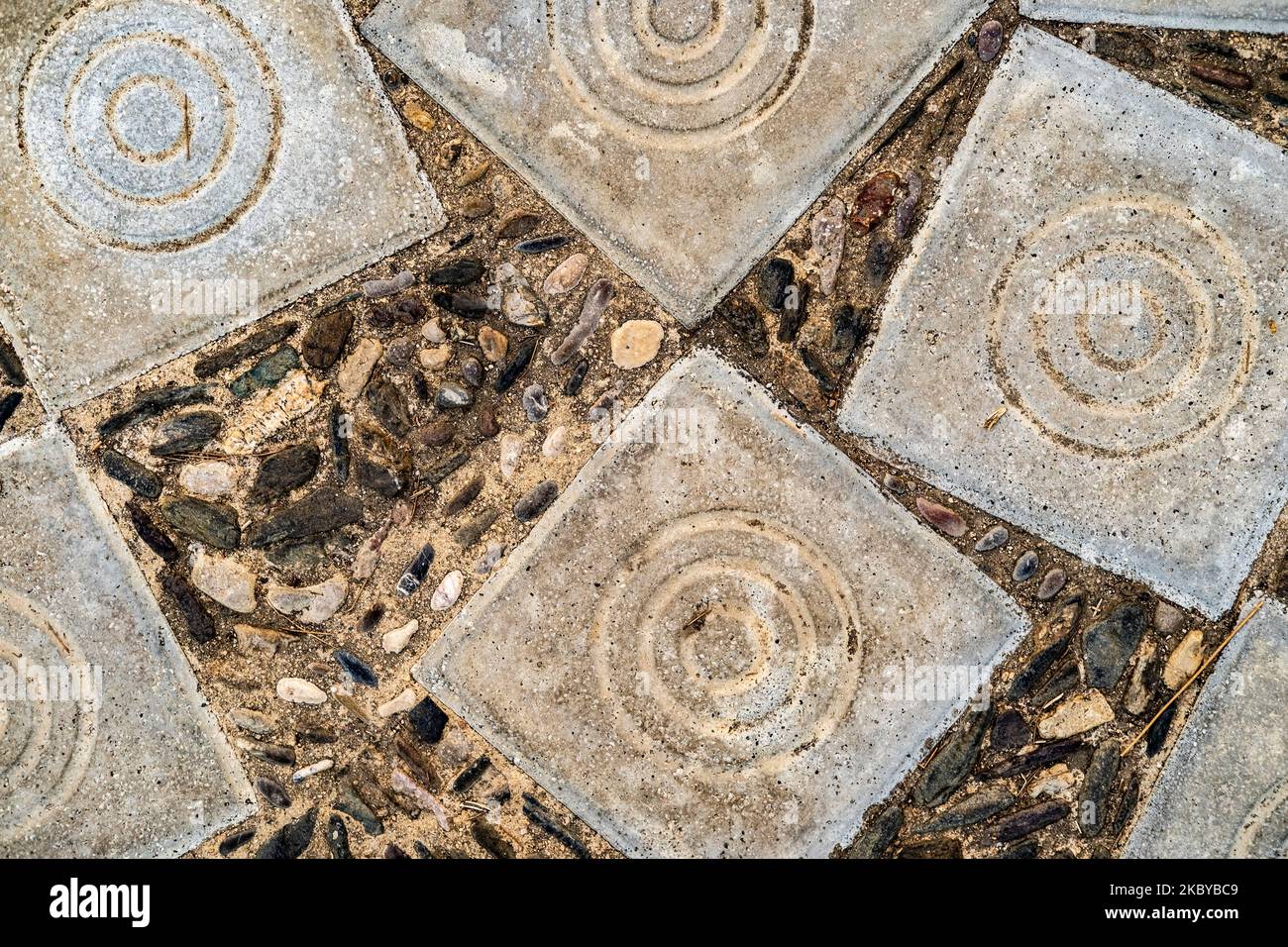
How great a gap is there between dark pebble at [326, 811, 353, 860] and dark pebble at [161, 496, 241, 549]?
0.55 meters

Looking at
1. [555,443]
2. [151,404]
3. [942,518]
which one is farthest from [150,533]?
[942,518]

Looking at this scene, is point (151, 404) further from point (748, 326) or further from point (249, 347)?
point (748, 326)

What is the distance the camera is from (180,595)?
71.7 inches

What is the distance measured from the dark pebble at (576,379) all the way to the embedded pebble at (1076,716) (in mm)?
1059

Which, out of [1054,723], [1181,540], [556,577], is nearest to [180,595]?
Answer: [556,577]

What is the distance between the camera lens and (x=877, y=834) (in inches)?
71.9

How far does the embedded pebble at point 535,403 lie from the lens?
1.80 m

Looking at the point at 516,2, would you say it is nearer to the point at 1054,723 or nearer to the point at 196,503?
the point at 196,503

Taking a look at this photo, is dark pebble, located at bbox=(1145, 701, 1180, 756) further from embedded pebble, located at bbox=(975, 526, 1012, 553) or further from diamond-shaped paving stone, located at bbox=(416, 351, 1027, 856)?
embedded pebble, located at bbox=(975, 526, 1012, 553)

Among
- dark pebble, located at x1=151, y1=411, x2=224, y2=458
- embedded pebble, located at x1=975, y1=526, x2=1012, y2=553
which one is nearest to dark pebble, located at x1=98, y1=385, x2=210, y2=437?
dark pebble, located at x1=151, y1=411, x2=224, y2=458

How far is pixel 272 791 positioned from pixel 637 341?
109 centimetres

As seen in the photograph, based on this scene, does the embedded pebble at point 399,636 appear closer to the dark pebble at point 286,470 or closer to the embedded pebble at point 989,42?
the dark pebble at point 286,470

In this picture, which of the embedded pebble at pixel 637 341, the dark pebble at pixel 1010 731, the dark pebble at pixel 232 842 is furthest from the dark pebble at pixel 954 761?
the dark pebble at pixel 232 842
